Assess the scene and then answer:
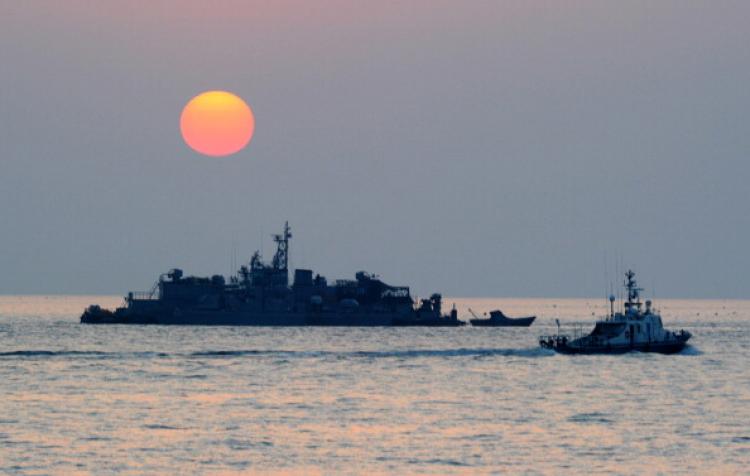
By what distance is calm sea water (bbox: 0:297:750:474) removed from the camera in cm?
5906

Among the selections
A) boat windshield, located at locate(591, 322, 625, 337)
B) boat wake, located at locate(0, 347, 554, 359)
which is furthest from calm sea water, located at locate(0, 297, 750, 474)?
boat windshield, located at locate(591, 322, 625, 337)

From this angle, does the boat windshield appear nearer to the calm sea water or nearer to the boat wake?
the calm sea water

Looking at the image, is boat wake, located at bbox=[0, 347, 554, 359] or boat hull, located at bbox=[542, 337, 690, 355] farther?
boat hull, located at bbox=[542, 337, 690, 355]

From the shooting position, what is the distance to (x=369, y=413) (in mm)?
77750

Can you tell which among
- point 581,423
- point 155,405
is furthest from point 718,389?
point 155,405

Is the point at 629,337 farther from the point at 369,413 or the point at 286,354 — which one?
the point at 369,413

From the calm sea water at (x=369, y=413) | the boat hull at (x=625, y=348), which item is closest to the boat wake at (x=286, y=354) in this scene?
the calm sea water at (x=369, y=413)

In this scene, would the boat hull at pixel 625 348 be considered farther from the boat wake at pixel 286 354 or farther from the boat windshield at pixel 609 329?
the boat wake at pixel 286 354

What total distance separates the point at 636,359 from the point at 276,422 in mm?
64790

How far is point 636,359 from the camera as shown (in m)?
130

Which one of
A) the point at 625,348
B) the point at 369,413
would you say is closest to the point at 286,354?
the point at 625,348

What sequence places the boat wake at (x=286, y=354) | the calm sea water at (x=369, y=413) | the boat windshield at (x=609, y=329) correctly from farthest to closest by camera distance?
1. the boat windshield at (x=609, y=329)
2. the boat wake at (x=286, y=354)
3. the calm sea water at (x=369, y=413)

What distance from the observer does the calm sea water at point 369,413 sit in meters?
59.1

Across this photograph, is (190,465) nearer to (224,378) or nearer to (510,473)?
(510,473)
